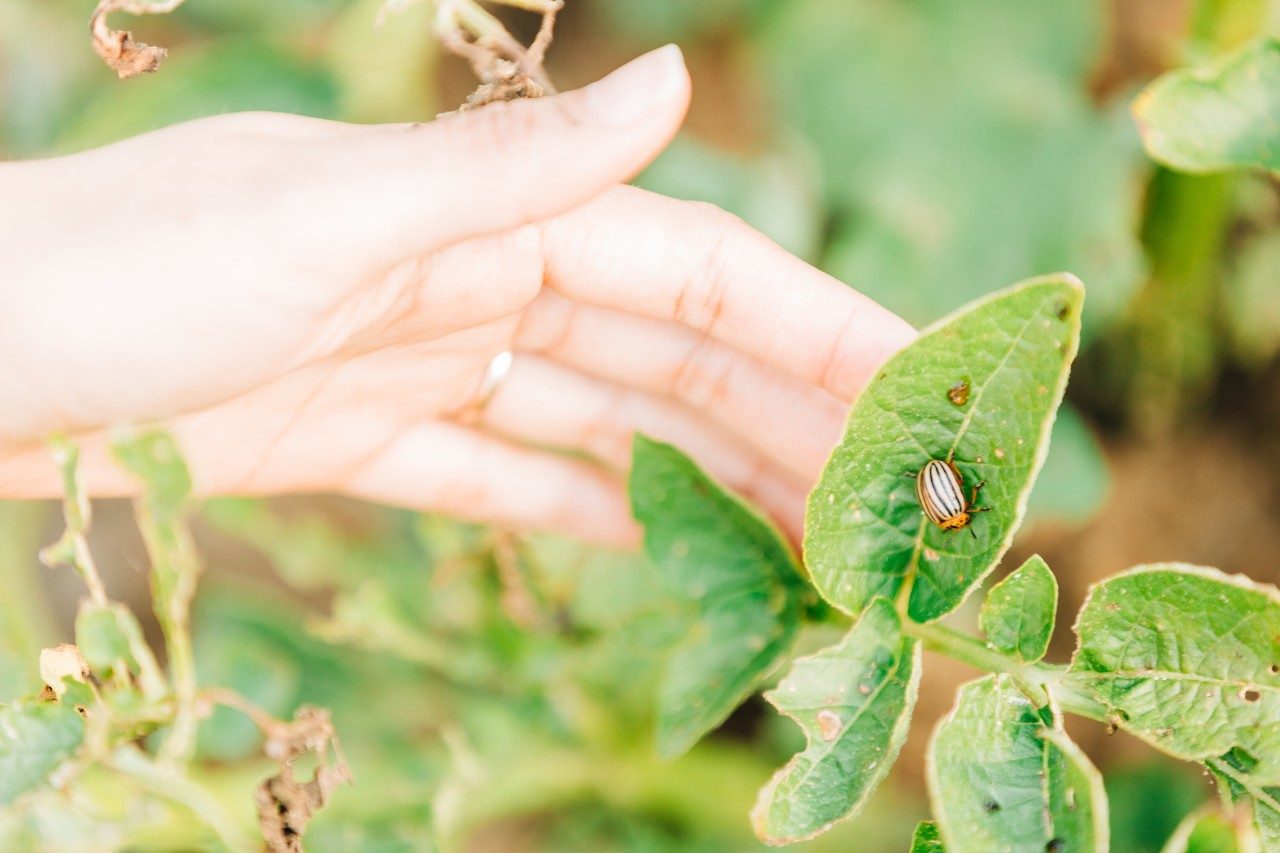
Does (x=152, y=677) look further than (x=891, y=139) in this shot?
No

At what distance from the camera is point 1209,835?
0.79m

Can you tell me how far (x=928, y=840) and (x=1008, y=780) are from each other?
0.35 ft

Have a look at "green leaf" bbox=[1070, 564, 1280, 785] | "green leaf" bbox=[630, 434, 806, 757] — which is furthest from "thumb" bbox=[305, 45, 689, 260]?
"green leaf" bbox=[1070, 564, 1280, 785]

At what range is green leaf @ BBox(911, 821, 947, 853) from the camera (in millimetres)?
974

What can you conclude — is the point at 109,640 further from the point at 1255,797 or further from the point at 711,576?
the point at 1255,797

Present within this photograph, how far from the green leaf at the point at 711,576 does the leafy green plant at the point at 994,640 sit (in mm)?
181

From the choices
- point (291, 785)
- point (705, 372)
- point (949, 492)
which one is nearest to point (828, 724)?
point (949, 492)

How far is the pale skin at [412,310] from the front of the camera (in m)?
1.05

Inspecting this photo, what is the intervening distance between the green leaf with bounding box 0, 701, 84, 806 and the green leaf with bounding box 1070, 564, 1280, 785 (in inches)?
37.9

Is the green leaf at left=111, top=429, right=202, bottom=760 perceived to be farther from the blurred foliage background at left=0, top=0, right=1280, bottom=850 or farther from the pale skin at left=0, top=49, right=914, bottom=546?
the blurred foliage background at left=0, top=0, right=1280, bottom=850

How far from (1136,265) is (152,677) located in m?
1.84

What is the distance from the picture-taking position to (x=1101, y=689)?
3.17ft

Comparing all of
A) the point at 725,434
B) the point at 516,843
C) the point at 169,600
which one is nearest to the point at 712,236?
the point at 725,434

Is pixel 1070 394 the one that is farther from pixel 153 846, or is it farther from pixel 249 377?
pixel 153 846
